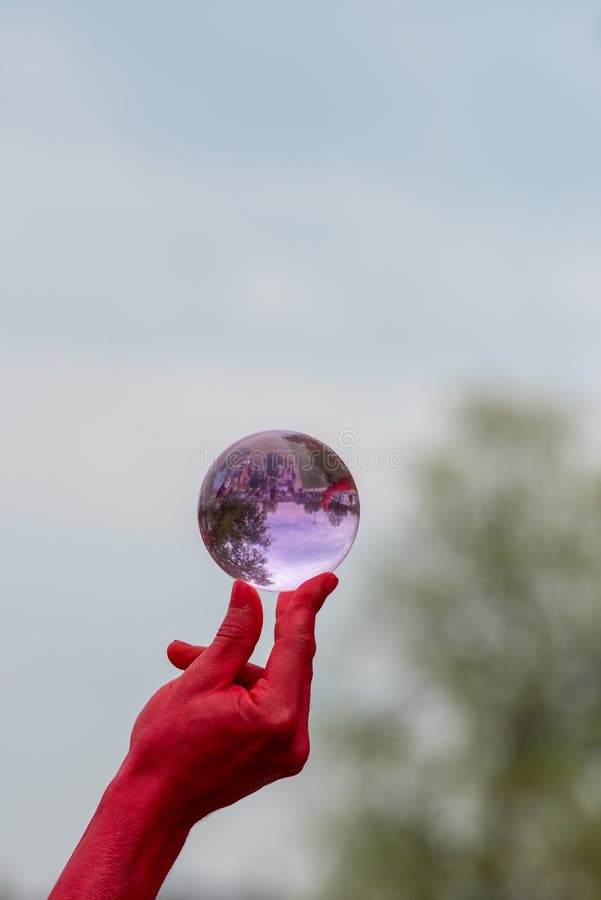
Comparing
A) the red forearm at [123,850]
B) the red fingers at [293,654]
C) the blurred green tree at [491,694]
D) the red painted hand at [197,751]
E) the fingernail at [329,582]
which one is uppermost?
the blurred green tree at [491,694]

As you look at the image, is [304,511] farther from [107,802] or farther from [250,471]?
[107,802]

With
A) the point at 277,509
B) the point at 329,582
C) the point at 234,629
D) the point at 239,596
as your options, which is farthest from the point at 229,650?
the point at 277,509

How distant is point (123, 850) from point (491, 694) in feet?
57.6

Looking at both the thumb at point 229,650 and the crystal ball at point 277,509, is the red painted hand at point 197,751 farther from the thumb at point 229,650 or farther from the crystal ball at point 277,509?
the crystal ball at point 277,509

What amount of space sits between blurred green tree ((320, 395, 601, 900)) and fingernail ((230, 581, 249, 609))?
51.6 ft

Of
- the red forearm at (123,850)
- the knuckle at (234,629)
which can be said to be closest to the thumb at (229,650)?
the knuckle at (234,629)

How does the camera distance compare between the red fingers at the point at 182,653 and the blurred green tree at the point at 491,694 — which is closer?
the red fingers at the point at 182,653

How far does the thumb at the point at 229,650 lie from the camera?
9.92 feet

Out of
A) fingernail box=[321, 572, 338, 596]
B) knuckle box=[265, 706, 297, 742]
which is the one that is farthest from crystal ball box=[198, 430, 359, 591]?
knuckle box=[265, 706, 297, 742]

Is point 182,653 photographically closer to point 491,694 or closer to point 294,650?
point 294,650

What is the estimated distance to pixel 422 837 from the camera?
1869 centimetres

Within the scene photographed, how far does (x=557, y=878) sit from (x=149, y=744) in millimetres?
16294

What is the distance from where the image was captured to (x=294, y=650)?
9.89ft

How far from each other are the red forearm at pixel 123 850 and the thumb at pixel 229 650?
28cm
